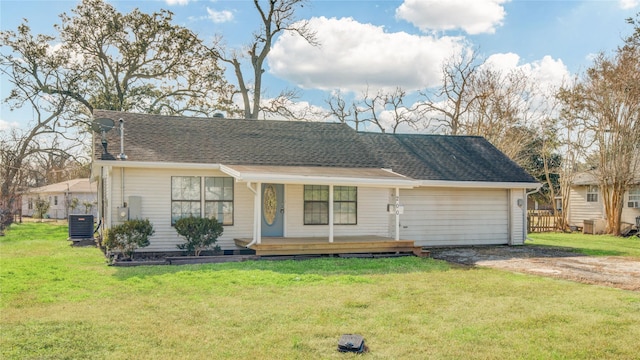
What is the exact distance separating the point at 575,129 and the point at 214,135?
18.0 metres

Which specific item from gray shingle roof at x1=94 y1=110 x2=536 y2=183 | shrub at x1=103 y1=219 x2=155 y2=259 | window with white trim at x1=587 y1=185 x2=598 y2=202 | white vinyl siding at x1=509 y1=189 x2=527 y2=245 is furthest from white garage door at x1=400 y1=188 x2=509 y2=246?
window with white trim at x1=587 y1=185 x2=598 y2=202

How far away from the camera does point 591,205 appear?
82.5ft

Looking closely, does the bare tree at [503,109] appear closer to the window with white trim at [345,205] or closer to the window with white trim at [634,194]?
the window with white trim at [634,194]

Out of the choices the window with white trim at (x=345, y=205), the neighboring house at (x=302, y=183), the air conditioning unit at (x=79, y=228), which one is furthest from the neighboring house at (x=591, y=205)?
the air conditioning unit at (x=79, y=228)

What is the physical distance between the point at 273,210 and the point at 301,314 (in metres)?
7.19

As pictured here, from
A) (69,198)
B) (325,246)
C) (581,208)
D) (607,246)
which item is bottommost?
(607,246)

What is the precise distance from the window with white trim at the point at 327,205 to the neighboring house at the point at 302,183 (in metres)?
0.03

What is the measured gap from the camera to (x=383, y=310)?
22.9 feet

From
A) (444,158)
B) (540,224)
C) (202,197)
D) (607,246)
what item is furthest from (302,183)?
(540,224)

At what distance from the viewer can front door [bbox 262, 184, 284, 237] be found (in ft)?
45.0

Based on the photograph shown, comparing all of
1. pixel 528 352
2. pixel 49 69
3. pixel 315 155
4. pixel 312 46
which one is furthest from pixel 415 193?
pixel 49 69

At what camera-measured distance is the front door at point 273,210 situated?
1373 cm

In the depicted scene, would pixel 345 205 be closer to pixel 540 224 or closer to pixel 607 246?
pixel 607 246

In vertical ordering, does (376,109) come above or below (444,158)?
above
